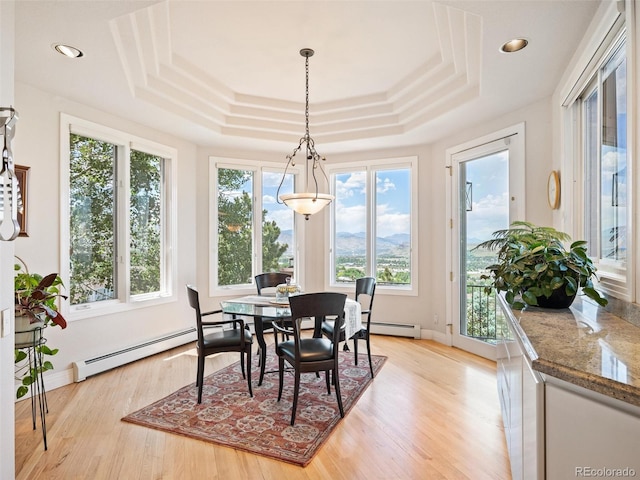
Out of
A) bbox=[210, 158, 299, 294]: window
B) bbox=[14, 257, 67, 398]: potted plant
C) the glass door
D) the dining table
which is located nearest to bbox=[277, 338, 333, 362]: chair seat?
the dining table

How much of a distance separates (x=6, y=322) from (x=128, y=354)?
234 centimetres

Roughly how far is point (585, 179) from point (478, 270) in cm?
174

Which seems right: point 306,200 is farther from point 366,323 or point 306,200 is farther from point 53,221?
point 53,221

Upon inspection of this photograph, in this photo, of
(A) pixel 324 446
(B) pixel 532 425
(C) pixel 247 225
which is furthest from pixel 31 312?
(C) pixel 247 225

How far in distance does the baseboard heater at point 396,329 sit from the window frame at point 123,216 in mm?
2710

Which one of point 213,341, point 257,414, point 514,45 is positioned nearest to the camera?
point 514,45

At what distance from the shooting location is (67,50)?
2545mm

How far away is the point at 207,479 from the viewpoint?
2.03m

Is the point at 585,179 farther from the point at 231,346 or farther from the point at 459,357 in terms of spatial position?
the point at 231,346

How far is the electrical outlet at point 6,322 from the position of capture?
1692mm

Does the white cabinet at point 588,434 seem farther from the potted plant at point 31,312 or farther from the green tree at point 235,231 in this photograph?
the green tree at point 235,231

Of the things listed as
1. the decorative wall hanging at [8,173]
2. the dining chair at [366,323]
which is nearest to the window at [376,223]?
the dining chair at [366,323]

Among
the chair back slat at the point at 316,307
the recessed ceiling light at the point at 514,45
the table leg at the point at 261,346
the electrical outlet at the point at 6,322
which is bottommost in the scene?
the table leg at the point at 261,346

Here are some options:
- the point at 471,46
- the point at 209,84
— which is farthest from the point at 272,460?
the point at 209,84
